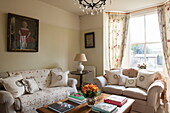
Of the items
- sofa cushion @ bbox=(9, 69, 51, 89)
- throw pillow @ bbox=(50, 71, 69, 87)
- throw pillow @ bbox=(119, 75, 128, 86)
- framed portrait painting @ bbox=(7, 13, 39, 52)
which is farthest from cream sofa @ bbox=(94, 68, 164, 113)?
framed portrait painting @ bbox=(7, 13, 39, 52)

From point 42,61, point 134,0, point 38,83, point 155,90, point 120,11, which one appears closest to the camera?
point 155,90

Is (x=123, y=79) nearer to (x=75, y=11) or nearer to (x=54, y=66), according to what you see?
(x=54, y=66)

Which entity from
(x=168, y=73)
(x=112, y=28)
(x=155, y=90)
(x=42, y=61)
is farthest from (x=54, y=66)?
(x=168, y=73)

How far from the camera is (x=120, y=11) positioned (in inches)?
157

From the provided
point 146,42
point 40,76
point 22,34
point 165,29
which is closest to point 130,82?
point 146,42

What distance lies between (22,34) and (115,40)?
2.83m

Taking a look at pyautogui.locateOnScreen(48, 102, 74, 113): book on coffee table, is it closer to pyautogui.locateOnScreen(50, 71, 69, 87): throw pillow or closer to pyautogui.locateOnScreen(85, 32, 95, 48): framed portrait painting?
pyautogui.locateOnScreen(50, 71, 69, 87): throw pillow

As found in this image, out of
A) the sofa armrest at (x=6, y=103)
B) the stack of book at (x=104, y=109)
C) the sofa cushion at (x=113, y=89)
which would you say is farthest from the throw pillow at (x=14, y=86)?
the sofa cushion at (x=113, y=89)

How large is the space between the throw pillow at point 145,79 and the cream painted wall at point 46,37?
2270 mm

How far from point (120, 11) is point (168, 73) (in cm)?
238

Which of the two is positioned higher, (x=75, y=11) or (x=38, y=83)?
(x=75, y=11)

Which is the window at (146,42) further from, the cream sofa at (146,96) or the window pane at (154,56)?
the cream sofa at (146,96)

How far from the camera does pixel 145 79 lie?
9.45 feet

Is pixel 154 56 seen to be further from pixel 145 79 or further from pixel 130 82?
pixel 130 82
